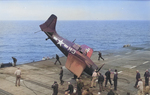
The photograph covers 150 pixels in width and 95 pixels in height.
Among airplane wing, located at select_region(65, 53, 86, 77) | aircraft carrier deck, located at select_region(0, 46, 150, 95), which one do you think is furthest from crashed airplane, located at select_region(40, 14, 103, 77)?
aircraft carrier deck, located at select_region(0, 46, 150, 95)

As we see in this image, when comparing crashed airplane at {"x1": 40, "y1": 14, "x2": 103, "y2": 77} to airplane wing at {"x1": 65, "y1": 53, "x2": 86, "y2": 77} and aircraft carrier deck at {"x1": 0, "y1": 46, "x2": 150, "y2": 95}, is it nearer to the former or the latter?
airplane wing at {"x1": 65, "y1": 53, "x2": 86, "y2": 77}

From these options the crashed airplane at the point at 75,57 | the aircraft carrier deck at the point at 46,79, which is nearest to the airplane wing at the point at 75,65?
the crashed airplane at the point at 75,57

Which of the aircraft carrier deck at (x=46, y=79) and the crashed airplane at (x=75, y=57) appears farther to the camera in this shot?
the crashed airplane at (x=75, y=57)

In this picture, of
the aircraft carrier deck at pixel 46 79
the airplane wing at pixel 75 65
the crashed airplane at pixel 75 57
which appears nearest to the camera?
the aircraft carrier deck at pixel 46 79

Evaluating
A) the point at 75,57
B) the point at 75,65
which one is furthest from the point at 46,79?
the point at 75,57

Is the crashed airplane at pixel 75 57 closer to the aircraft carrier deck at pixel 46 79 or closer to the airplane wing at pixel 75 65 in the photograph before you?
the airplane wing at pixel 75 65

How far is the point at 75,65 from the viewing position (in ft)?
68.5

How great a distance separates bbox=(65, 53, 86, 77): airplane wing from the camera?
20.4m

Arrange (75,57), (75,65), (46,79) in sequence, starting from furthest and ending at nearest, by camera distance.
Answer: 1. (75,57)
2. (46,79)
3. (75,65)

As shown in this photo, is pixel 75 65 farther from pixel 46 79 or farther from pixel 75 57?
pixel 46 79

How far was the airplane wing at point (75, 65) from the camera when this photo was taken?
2040cm

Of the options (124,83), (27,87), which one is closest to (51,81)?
(27,87)

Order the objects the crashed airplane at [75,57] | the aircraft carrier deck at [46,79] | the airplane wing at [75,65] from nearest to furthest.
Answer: the aircraft carrier deck at [46,79], the airplane wing at [75,65], the crashed airplane at [75,57]

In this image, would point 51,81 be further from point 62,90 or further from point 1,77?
point 1,77
